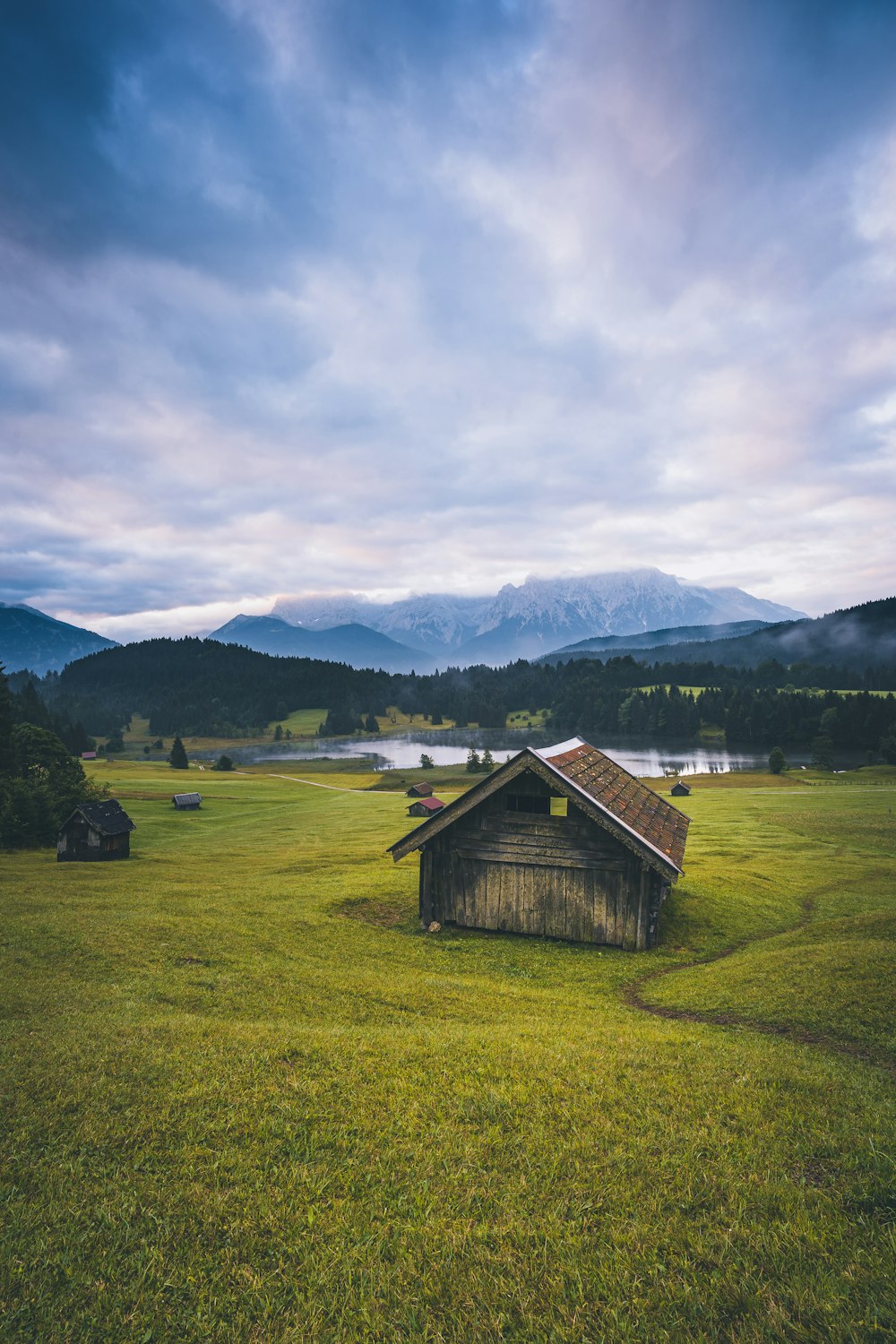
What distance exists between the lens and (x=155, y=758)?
17800 centimetres

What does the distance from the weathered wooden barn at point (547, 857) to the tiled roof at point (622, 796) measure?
0.09 meters

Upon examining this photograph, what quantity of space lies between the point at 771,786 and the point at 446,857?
262ft

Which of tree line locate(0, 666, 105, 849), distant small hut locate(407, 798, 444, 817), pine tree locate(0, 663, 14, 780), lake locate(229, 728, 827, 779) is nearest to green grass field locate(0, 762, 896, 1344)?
tree line locate(0, 666, 105, 849)

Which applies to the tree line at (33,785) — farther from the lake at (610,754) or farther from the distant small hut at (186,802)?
the lake at (610,754)

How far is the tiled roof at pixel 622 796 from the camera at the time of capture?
19094 millimetres

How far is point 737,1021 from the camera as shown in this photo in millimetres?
12469

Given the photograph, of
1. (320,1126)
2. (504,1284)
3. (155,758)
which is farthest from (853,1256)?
(155,758)

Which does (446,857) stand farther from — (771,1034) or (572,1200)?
(572,1200)

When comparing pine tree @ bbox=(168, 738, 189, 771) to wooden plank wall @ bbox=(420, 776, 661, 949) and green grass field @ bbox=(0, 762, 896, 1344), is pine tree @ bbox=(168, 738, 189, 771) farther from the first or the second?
wooden plank wall @ bbox=(420, 776, 661, 949)

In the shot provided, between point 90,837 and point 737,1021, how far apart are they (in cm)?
4344

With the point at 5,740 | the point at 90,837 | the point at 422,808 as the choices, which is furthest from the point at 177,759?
the point at 90,837

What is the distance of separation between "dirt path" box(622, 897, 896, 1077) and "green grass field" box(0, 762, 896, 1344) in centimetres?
11

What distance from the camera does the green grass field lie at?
Result: 17.0 ft

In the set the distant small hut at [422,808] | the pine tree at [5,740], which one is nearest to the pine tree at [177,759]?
the pine tree at [5,740]
